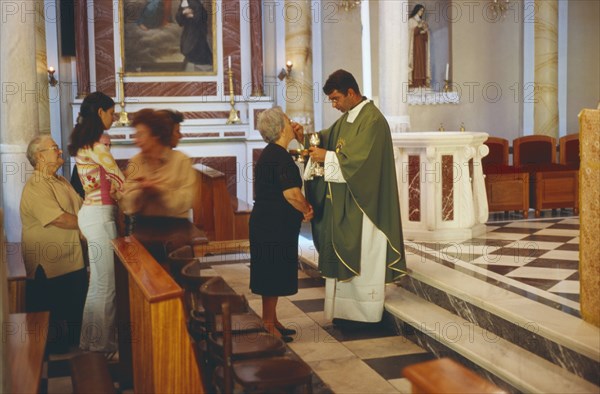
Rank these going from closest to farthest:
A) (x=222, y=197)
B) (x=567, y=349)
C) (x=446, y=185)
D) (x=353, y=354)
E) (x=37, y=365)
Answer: (x=37, y=365)
(x=567, y=349)
(x=353, y=354)
(x=446, y=185)
(x=222, y=197)

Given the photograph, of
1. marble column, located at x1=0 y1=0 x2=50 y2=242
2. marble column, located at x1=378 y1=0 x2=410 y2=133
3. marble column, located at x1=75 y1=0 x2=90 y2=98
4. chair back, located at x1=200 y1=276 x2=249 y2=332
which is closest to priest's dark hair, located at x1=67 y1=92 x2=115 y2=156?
chair back, located at x1=200 y1=276 x2=249 y2=332

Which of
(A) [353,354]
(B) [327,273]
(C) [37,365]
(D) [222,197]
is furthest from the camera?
(D) [222,197]

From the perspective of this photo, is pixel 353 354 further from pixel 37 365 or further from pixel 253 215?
pixel 37 365

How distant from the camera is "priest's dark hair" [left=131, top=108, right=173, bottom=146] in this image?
4.91 meters

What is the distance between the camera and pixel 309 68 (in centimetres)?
1266

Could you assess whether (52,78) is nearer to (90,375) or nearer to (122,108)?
(122,108)

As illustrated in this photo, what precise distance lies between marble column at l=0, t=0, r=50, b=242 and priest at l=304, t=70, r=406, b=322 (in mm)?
3763

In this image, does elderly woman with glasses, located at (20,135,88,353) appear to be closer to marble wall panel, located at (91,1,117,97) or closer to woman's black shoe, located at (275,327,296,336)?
woman's black shoe, located at (275,327,296,336)

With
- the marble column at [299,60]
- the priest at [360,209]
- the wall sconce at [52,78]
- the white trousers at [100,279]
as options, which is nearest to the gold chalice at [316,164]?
the priest at [360,209]

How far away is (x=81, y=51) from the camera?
12492 mm

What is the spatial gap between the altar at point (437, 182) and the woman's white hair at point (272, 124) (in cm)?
256

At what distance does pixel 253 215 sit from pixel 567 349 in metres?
2.19

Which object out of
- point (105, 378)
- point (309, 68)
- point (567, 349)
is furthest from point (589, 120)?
point (309, 68)

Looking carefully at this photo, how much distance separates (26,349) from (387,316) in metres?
2.65
